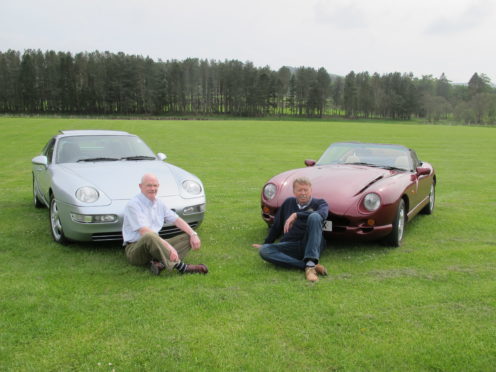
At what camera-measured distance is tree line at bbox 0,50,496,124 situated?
311ft

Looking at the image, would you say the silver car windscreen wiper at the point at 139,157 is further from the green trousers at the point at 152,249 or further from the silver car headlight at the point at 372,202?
the silver car headlight at the point at 372,202

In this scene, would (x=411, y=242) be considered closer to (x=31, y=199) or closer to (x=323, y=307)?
(x=323, y=307)

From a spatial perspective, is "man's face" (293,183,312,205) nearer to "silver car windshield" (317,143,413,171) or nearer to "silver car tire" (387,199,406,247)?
"silver car tire" (387,199,406,247)

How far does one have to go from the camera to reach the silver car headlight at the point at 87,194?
5.09m

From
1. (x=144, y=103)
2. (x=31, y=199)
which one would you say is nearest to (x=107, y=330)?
(x=31, y=199)

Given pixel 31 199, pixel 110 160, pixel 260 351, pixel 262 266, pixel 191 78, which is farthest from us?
pixel 191 78

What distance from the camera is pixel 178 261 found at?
4398mm

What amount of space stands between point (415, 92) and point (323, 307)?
12586cm

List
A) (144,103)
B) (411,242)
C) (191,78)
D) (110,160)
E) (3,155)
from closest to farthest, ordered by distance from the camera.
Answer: (411,242)
(110,160)
(3,155)
(144,103)
(191,78)

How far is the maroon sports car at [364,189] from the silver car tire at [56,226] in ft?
8.98

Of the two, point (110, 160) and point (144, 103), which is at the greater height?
point (144, 103)

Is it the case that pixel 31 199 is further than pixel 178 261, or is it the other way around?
pixel 31 199

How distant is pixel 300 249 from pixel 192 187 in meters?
1.92

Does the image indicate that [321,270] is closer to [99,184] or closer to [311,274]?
[311,274]
